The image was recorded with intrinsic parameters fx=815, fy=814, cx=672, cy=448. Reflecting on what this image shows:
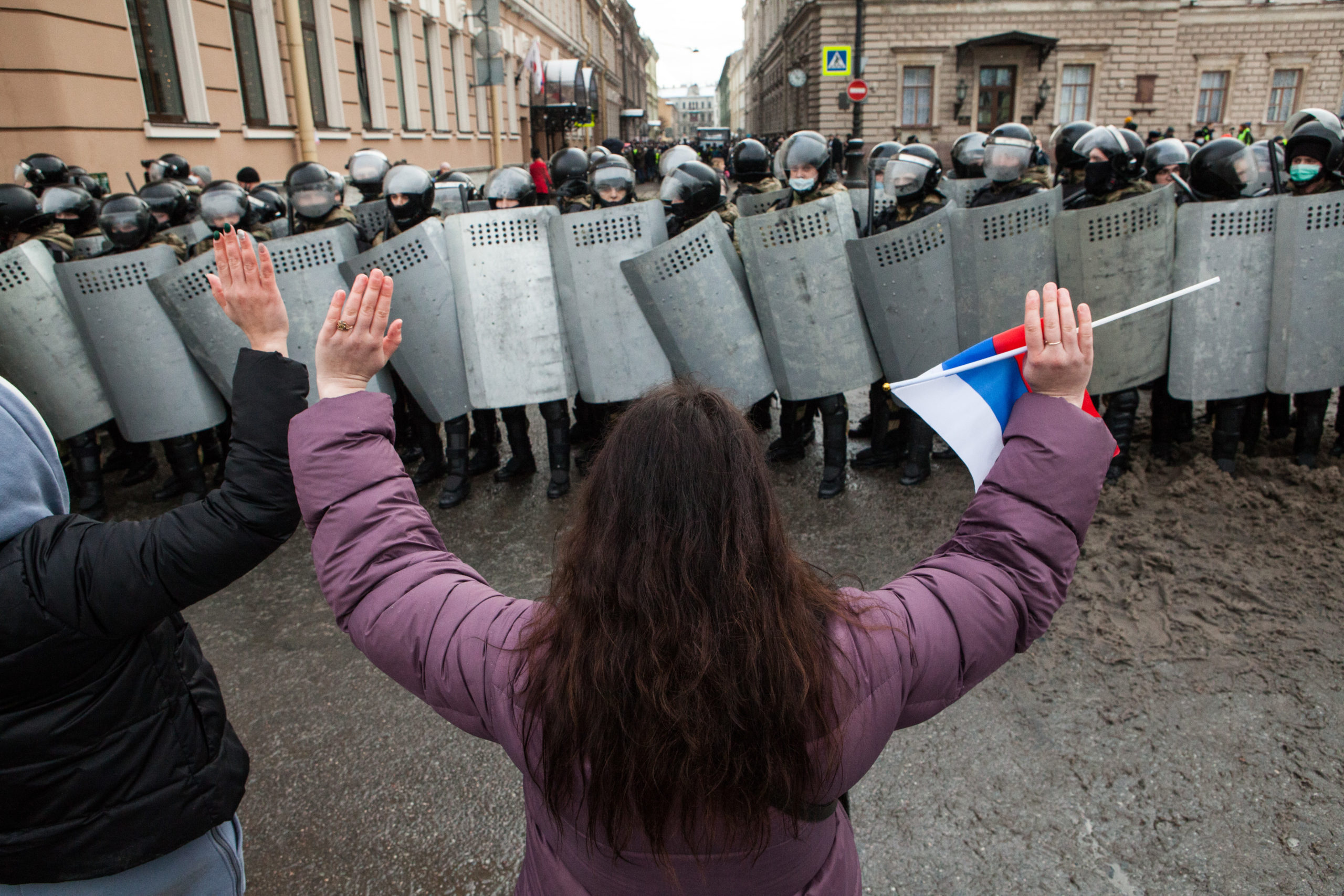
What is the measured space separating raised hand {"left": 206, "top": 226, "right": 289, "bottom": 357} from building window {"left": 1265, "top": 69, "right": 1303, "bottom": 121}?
4302 centimetres

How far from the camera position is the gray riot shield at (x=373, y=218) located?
564 centimetres

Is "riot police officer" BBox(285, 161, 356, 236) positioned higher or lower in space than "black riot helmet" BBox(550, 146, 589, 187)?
lower

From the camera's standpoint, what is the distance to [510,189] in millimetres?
5047

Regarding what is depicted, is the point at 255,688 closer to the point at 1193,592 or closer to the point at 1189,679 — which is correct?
the point at 1189,679

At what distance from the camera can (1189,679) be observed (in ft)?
9.00

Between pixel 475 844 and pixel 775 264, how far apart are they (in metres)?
3.05

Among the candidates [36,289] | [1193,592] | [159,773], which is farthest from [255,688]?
[1193,592]

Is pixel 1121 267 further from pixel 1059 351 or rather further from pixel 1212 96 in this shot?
pixel 1212 96

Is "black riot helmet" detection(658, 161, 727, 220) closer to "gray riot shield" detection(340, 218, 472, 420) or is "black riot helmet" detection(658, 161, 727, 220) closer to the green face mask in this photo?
"gray riot shield" detection(340, 218, 472, 420)

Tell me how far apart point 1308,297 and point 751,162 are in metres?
3.53

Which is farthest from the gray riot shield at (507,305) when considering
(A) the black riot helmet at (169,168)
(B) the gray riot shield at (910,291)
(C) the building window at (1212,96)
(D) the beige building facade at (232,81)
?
(C) the building window at (1212,96)

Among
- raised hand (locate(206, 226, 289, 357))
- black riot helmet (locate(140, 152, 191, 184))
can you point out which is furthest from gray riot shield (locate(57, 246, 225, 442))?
black riot helmet (locate(140, 152, 191, 184))

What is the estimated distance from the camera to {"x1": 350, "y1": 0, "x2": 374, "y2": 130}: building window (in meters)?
14.3

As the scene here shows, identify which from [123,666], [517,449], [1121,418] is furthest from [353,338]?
[1121,418]
